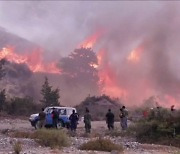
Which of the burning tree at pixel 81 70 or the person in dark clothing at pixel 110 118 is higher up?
the burning tree at pixel 81 70

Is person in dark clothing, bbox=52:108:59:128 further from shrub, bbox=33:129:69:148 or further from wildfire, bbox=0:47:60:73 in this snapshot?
wildfire, bbox=0:47:60:73

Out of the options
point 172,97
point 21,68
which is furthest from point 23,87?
point 172,97

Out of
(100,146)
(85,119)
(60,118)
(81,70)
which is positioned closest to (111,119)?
(85,119)

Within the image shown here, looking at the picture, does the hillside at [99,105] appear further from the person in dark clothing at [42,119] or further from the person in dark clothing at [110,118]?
the person in dark clothing at [42,119]

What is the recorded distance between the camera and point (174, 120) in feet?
84.5

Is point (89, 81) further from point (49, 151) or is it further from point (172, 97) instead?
point (49, 151)

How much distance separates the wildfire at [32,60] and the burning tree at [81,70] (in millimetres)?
1881

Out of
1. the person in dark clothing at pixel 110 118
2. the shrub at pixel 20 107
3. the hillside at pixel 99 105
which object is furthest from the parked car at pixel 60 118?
the hillside at pixel 99 105

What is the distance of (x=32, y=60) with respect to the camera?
75125mm

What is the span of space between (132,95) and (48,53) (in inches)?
737

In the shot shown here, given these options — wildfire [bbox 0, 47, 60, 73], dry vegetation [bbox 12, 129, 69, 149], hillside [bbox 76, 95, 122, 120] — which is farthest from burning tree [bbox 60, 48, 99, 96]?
dry vegetation [bbox 12, 129, 69, 149]

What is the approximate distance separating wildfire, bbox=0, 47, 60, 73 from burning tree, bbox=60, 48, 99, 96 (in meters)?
1.88

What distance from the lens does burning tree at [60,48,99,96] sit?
69250 mm

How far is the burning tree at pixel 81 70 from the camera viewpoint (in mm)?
69250
